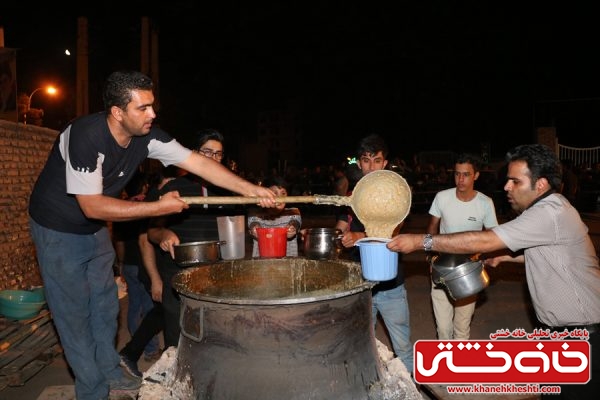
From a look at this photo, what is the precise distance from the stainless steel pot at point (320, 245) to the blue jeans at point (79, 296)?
1.44 meters

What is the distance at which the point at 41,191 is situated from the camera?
9.56ft

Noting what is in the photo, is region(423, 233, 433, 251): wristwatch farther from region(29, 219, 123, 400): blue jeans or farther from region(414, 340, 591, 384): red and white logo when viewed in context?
region(29, 219, 123, 400): blue jeans

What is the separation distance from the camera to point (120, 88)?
2.75 m

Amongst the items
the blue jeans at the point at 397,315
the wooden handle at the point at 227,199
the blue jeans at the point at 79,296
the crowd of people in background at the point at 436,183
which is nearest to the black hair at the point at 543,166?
the blue jeans at the point at 397,315

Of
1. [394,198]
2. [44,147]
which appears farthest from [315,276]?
[44,147]

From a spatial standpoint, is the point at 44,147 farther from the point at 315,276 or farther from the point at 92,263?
the point at 315,276

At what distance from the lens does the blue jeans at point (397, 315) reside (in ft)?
12.5

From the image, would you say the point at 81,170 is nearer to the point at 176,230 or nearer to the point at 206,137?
the point at 176,230

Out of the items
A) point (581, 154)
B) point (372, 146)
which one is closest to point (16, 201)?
point (372, 146)

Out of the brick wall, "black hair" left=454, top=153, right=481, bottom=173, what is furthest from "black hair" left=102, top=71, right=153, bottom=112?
the brick wall

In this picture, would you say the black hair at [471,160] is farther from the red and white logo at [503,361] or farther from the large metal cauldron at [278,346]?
the large metal cauldron at [278,346]

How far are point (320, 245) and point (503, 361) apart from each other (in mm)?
1555

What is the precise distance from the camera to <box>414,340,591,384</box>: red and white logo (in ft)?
9.74

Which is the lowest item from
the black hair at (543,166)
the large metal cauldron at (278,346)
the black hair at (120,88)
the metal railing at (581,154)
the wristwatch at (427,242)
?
the large metal cauldron at (278,346)
